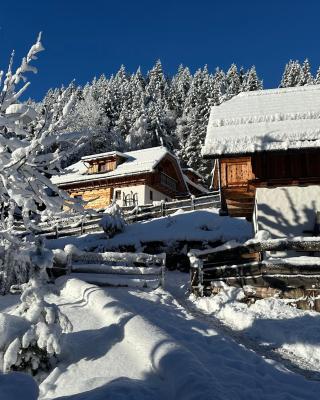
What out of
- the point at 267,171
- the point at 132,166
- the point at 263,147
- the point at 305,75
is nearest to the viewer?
the point at 263,147

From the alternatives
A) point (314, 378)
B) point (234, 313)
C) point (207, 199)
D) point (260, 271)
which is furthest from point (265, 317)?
point (207, 199)

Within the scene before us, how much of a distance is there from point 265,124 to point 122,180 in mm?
24888

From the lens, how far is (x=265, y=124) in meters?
16.0

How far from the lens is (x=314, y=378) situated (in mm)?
6359

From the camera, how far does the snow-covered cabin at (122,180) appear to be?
39.0 m

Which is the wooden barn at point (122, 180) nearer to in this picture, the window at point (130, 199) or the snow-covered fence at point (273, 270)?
the window at point (130, 199)

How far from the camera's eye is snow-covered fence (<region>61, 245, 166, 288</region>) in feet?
45.2

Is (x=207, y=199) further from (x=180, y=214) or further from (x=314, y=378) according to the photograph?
(x=314, y=378)

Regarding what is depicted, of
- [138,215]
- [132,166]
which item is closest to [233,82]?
[132,166]

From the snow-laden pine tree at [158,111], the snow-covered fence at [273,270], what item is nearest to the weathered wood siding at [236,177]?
the snow-covered fence at [273,270]

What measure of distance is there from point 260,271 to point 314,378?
16.2ft

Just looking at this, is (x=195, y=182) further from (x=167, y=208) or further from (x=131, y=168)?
(x=167, y=208)

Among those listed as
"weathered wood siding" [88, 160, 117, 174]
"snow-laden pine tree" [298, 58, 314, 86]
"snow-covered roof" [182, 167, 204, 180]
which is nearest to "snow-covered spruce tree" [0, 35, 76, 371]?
"weathered wood siding" [88, 160, 117, 174]

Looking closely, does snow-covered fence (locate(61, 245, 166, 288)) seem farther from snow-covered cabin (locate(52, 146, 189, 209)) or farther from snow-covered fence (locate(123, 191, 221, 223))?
snow-covered cabin (locate(52, 146, 189, 209))
